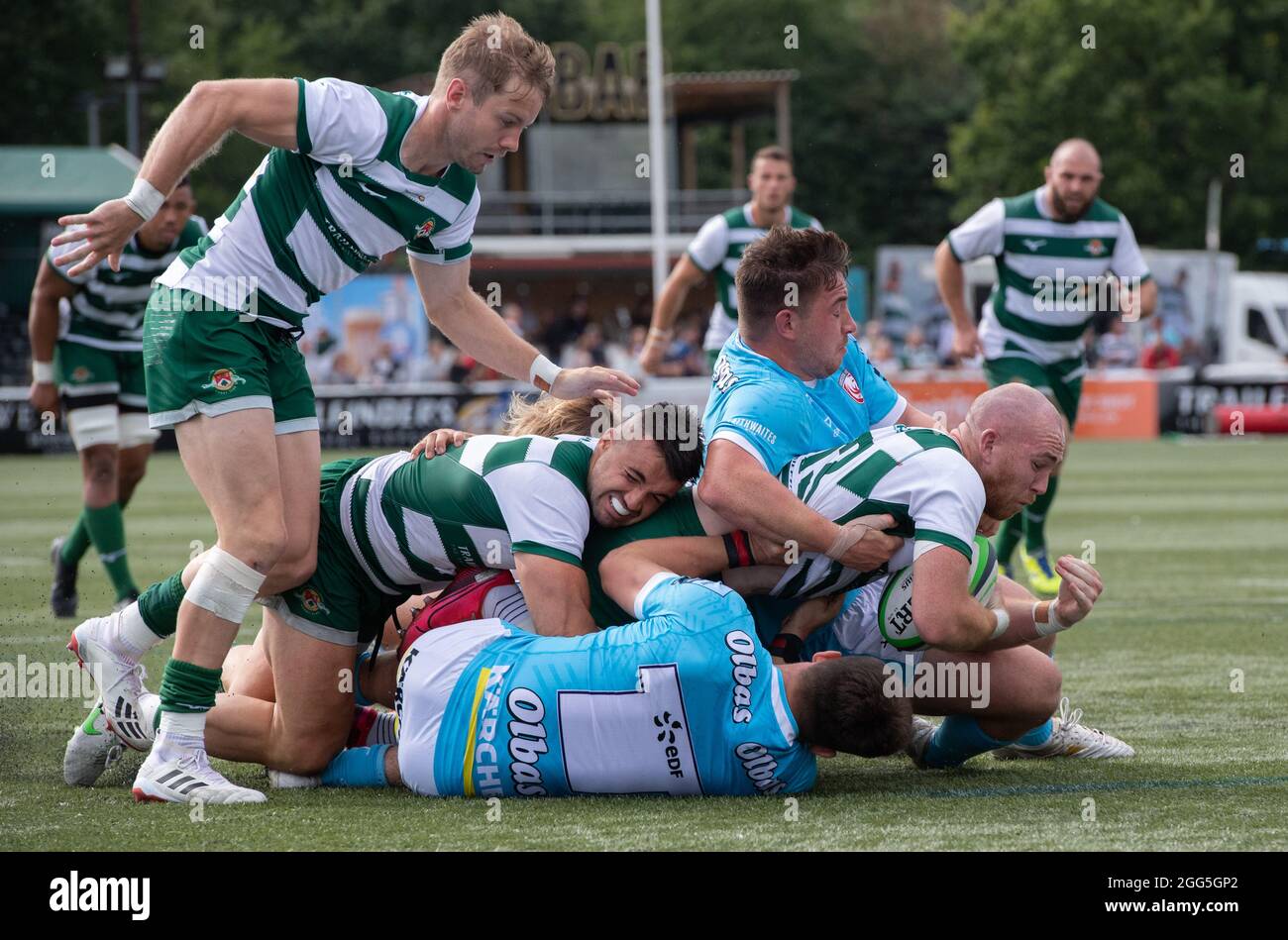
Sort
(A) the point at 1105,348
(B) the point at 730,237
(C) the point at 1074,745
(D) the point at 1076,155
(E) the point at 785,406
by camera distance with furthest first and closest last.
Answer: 1. (A) the point at 1105,348
2. (B) the point at 730,237
3. (D) the point at 1076,155
4. (C) the point at 1074,745
5. (E) the point at 785,406

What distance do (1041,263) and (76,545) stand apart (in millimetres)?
5655

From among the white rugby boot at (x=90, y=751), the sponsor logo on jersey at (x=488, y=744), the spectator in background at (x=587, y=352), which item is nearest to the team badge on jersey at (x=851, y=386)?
the sponsor logo on jersey at (x=488, y=744)

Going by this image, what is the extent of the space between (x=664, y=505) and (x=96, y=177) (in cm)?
2810

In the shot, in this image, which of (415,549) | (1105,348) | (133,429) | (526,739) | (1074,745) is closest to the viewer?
(526,739)

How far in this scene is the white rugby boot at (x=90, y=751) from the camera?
15.7ft

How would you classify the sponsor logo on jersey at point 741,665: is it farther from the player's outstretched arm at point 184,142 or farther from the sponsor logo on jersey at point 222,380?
the player's outstretched arm at point 184,142

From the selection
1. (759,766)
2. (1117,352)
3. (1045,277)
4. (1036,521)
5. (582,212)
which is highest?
(582,212)

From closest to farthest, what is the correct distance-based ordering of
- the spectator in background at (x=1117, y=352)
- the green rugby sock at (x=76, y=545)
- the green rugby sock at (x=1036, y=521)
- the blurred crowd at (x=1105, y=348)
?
the green rugby sock at (x=76, y=545) < the green rugby sock at (x=1036, y=521) < the blurred crowd at (x=1105, y=348) < the spectator in background at (x=1117, y=352)

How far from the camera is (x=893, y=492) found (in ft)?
15.1

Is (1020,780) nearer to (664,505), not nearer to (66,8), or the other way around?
(664,505)

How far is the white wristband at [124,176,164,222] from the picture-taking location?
4352 millimetres

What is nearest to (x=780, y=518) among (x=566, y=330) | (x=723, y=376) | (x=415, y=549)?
(x=723, y=376)

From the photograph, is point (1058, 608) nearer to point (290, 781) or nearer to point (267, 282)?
point (290, 781)

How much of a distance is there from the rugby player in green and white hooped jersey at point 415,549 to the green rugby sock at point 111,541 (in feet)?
12.8
